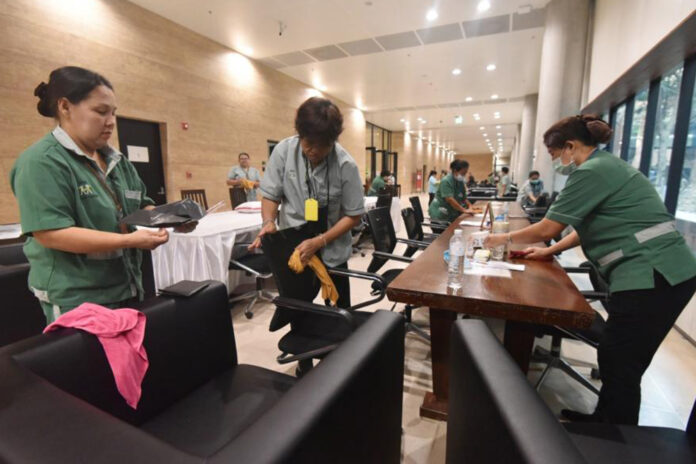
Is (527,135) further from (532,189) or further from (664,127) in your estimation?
(664,127)

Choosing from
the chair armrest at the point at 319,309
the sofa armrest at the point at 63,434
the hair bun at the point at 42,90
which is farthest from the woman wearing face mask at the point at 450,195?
the sofa armrest at the point at 63,434

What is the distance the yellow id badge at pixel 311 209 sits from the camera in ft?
4.94

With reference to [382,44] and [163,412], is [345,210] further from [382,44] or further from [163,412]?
[382,44]

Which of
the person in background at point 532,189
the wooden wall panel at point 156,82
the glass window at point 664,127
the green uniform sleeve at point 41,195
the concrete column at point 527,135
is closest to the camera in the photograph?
the green uniform sleeve at point 41,195

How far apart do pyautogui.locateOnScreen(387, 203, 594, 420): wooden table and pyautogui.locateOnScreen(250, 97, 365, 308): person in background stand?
0.40 meters

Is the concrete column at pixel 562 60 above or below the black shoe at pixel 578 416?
above

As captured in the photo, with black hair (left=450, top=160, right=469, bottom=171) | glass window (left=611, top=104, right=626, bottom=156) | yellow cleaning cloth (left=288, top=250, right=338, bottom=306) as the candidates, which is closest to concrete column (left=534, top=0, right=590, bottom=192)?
glass window (left=611, top=104, right=626, bottom=156)

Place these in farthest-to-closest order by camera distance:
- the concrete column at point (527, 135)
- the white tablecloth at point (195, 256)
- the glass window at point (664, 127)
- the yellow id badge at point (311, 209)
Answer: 1. the concrete column at point (527, 135)
2. the glass window at point (664, 127)
3. the white tablecloth at point (195, 256)
4. the yellow id badge at point (311, 209)

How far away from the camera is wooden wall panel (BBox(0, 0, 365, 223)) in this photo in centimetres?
356

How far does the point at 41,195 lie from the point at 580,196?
1.87 metres

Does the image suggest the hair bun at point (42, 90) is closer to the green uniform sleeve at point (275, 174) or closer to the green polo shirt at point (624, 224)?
the green uniform sleeve at point (275, 174)

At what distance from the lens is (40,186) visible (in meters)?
0.91

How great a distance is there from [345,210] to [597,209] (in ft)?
3.62

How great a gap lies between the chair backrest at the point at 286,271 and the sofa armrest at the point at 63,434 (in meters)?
0.83
